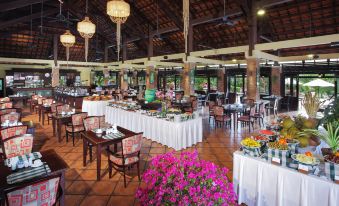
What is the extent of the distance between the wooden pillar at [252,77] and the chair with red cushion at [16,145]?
Answer: 927 cm

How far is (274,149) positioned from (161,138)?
3.34 m

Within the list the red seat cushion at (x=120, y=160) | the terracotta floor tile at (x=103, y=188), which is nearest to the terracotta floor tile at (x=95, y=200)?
the terracotta floor tile at (x=103, y=188)

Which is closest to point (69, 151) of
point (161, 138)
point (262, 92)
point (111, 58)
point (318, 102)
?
point (161, 138)

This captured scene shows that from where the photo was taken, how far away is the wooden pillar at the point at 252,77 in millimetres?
9688

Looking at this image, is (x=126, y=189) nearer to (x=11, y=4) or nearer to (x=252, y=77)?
(x=252, y=77)

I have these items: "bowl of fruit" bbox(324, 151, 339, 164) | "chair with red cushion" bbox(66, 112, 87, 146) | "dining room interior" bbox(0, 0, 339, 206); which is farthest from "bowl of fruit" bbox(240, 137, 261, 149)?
"chair with red cushion" bbox(66, 112, 87, 146)

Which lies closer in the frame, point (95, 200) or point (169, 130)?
point (95, 200)

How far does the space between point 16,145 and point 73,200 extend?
1.20 metres

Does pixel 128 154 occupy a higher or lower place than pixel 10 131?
lower

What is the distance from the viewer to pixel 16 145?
305 cm

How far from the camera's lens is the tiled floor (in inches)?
119

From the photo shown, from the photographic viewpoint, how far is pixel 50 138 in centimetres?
600

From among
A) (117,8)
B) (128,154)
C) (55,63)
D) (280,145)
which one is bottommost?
(128,154)

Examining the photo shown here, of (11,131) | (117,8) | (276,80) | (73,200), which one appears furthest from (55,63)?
(276,80)
